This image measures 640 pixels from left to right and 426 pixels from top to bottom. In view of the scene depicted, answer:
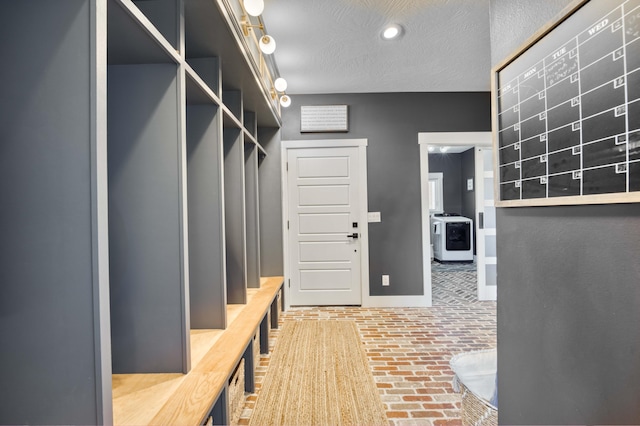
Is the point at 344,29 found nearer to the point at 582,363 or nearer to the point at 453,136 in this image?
the point at 453,136

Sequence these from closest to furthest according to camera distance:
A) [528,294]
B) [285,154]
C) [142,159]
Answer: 1. [528,294]
2. [142,159]
3. [285,154]

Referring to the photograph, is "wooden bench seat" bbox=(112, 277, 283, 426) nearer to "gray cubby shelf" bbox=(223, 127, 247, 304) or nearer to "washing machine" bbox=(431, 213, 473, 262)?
"gray cubby shelf" bbox=(223, 127, 247, 304)

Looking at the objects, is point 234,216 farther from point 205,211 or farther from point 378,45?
point 378,45

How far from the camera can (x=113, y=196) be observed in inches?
48.4

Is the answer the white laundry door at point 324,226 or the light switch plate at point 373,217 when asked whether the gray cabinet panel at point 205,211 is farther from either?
the light switch plate at point 373,217

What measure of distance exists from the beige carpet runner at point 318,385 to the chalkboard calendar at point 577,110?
1489mm

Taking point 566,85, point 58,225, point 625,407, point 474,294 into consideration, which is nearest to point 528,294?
point 625,407

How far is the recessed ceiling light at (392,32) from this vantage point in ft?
7.86

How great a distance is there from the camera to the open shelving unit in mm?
747

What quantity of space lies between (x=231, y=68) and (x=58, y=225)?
63.4 inches

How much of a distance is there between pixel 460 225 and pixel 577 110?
6350 millimetres

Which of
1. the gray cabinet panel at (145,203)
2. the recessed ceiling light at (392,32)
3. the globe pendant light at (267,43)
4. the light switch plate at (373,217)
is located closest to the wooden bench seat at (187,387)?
the gray cabinet panel at (145,203)

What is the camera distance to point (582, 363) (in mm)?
819

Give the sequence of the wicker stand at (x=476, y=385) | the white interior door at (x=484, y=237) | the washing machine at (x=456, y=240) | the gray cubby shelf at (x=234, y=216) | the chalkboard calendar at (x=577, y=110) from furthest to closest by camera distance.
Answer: the washing machine at (x=456, y=240) → the white interior door at (x=484, y=237) → the gray cubby shelf at (x=234, y=216) → the wicker stand at (x=476, y=385) → the chalkboard calendar at (x=577, y=110)
